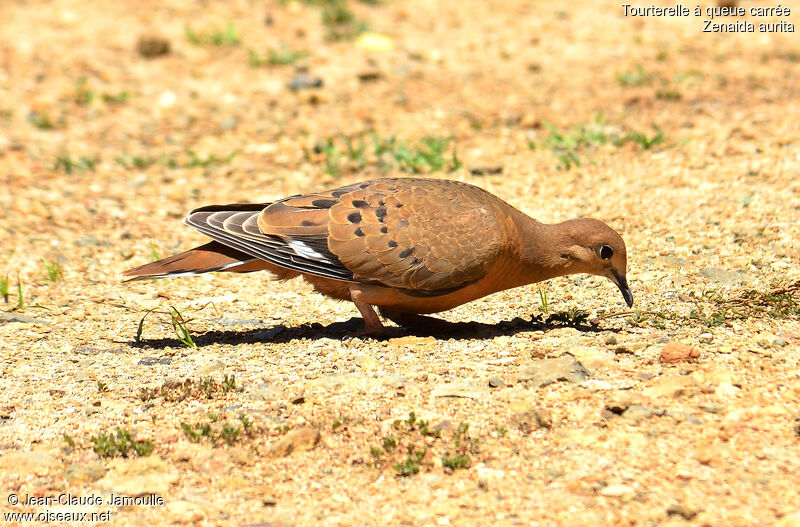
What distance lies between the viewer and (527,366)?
4.74 m

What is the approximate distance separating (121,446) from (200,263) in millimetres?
1505

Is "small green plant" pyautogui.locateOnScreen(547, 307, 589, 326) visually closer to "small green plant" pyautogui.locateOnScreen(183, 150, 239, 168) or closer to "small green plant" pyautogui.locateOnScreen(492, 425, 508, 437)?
"small green plant" pyautogui.locateOnScreen(492, 425, 508, 437)

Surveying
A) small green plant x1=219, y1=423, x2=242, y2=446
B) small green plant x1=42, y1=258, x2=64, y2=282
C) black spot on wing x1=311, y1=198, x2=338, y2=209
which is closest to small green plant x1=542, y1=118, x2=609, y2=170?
black spot on wing x1=311, y1=198, x2=338, y2=209

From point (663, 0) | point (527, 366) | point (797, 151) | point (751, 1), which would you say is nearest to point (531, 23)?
point (663, 0)

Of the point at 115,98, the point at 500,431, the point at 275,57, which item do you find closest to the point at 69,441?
the point at 500,431

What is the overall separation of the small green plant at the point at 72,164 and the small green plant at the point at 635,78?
510 centimetres

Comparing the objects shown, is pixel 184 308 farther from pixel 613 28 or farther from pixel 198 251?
pixel 613 28

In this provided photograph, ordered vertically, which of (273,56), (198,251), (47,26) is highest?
(47,26)

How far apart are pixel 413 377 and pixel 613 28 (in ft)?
25.0

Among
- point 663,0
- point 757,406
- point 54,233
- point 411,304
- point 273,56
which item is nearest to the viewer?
point 757,406

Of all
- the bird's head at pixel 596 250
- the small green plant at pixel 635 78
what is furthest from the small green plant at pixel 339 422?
the small green plant at pixel 635 78

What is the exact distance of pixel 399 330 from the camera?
18.1 feet

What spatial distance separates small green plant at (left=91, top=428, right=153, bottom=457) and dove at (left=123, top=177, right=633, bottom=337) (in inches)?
53.6

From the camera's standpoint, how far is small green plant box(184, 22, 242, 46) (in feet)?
35.7
